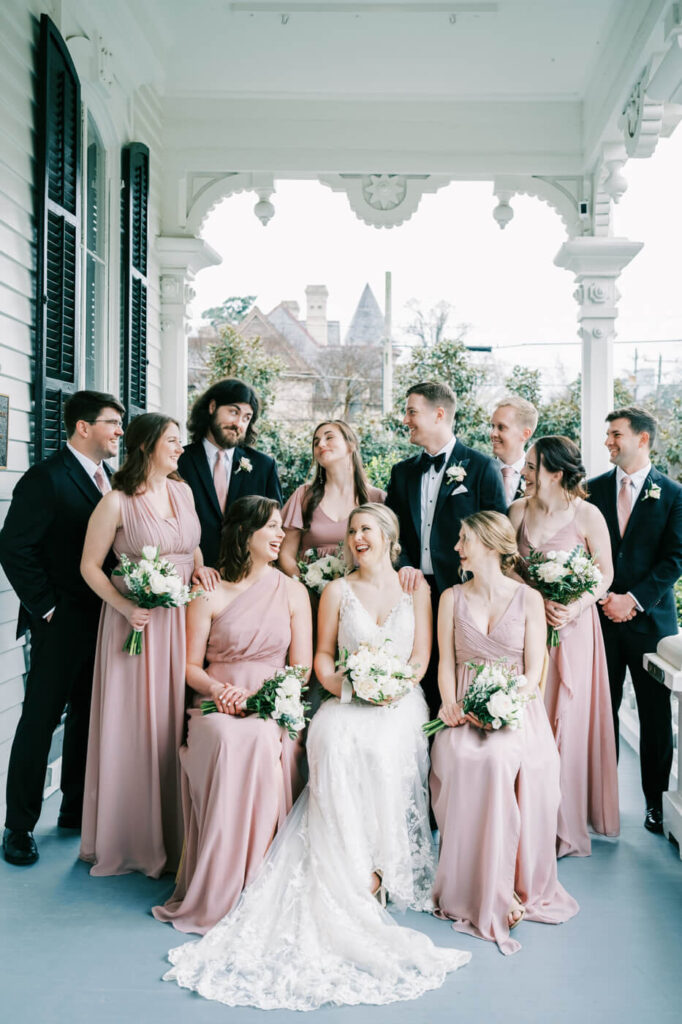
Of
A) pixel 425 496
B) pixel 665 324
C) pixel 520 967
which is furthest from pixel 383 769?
pixel 665 324

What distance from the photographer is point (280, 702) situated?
11.1 ft

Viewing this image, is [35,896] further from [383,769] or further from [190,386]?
[190,386]

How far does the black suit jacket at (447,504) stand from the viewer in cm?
418

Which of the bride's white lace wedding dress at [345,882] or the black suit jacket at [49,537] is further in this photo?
the black suit jacket at [49,537]

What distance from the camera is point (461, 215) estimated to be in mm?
16891

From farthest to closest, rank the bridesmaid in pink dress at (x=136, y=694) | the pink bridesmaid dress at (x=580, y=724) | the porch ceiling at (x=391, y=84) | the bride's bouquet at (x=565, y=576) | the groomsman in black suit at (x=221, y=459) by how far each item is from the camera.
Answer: the porch ceiling at (x=391, y=84) < the groomsman in black suit at (x=221, y=459) < the pink bridesmaid dress at (x=580, y=724) < the bride's bouquet at (x=565, y=576) < the bridesmaid in pink dress at (x=136, y=694)

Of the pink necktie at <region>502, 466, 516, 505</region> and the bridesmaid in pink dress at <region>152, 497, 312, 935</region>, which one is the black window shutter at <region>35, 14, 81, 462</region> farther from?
the pink necktie at <region>502, 466, 516, 505</region>

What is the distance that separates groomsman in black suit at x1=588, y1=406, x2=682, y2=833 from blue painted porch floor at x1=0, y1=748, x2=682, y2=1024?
1.93ft

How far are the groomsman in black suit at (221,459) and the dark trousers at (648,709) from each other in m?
1.87

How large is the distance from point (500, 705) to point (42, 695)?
6.53 ft

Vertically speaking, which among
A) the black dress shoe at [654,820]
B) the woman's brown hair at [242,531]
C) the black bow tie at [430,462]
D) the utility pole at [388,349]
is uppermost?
the utility pole at [388,349]

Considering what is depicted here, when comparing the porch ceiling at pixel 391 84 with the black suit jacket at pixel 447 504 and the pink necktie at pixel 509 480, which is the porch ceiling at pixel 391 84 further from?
the black suit jacket at pixel 447 504

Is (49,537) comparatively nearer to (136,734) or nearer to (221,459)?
(136,734)

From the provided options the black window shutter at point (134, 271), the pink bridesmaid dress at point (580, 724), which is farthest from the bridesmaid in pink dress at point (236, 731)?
the black window shutter at point (134, 271)
